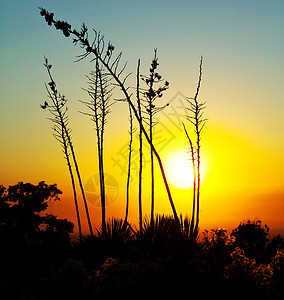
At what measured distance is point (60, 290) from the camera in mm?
9516

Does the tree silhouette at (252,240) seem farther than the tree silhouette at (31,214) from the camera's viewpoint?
No

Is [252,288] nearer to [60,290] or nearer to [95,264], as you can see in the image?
[60,290]

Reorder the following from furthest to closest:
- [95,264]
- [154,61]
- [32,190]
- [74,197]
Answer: [32,190] → [74,197] → [154,61] → [95,264]

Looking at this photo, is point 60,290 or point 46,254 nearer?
point 60,290

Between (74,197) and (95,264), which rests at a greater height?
(74,197)

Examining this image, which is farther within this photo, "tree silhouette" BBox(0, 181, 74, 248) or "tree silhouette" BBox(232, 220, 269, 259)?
"tree silhouette" BBox(0, 181, 74, 248)

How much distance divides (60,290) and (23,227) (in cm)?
1857

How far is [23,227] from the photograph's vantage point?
1074 inches

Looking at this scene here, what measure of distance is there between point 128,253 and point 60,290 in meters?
7.15

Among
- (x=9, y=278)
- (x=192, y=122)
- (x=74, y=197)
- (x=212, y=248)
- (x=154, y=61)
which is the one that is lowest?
(x=9, y=278)

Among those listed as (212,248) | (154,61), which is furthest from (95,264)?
(154,61)

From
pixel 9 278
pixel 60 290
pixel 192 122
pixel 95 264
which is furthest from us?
pixel 192 122

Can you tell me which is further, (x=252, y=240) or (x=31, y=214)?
(x=31, y=214)

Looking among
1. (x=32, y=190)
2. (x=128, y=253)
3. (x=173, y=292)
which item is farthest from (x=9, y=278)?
(x=32, y=190)
